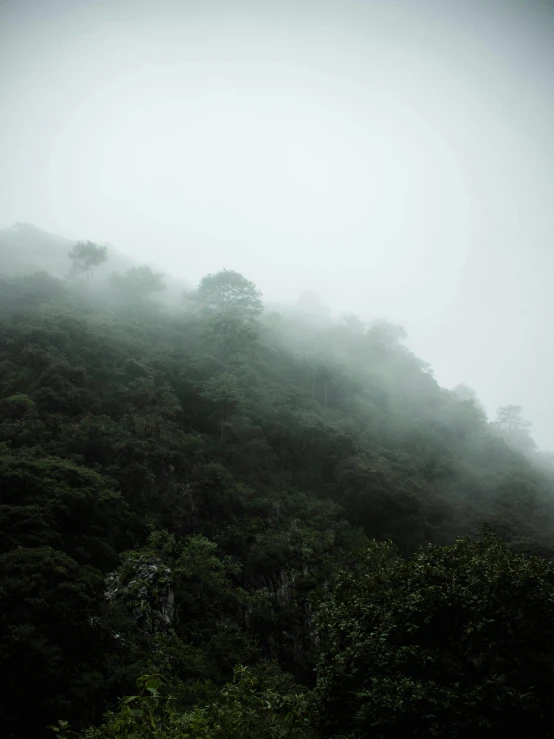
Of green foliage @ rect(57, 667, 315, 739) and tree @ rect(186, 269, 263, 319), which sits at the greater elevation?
tree @ rect(186, 269, 263, 319)

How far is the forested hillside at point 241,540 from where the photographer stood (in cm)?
804

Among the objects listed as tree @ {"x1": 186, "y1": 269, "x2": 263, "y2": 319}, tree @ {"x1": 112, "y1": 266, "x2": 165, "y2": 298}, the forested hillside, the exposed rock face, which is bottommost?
the exposed rock face

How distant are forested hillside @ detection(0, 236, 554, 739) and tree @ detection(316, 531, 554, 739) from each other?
0.13 feet

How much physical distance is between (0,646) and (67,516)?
20.8 ft

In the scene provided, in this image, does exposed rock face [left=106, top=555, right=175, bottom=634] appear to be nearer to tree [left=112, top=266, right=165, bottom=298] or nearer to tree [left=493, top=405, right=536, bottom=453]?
tree [left=112, top=266, right=165, bottom=298]

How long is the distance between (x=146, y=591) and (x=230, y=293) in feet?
130

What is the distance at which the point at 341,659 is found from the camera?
9.02m

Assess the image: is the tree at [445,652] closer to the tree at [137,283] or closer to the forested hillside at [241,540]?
the forested hillside at [241,540]

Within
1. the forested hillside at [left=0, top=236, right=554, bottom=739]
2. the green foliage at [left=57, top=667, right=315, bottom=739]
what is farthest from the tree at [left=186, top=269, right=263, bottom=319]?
the green foliage at [left=57, top=667, right=315, bottom=739]

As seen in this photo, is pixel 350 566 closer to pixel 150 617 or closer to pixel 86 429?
pixel 150 617

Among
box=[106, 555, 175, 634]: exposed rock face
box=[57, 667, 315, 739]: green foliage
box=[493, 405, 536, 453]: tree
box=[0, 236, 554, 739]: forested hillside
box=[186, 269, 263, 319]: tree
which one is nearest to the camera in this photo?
box=[57, 667, 315, 739]: green foliage

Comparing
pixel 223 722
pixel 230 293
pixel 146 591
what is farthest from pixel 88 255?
pixel 223 722

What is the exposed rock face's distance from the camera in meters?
14.8

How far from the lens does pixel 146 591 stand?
15461 millimetres
